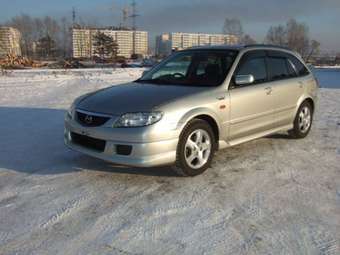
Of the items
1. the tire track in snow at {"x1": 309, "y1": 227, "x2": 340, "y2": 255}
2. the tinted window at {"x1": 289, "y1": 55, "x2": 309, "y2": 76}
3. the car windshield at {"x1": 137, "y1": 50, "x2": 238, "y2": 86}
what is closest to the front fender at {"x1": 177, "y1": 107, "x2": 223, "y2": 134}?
the car windshield at {"x1": 137, "y1": 50, "x2": 238, "y2": 86}

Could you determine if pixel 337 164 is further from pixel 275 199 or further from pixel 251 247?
pixel 251 247

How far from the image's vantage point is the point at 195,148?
15.3 feet

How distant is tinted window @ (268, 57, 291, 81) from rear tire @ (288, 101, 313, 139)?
0.70 m


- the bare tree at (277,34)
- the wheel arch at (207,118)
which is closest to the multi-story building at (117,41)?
the bare tree at (277,34)

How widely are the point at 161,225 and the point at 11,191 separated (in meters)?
1.79

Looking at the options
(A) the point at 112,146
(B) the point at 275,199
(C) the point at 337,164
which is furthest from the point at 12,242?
(C) the point at 337,164

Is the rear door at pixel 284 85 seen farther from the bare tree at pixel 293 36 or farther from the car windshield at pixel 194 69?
the bare tree at pixel 293 36

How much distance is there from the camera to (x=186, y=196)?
410cm

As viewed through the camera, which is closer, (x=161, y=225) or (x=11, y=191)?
(x=161, y=225)

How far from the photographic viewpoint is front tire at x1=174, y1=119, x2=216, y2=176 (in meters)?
4.50

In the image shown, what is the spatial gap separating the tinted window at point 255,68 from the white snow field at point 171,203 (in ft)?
3.64

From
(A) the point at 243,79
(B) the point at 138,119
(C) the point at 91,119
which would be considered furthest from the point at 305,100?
(C) the point at 91,119

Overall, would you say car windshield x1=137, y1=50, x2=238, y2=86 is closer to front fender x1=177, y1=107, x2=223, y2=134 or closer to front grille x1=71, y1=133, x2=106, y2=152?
front fender x1=177, y1=107, x2=223, y2=134

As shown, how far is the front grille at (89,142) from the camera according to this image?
4.45 meters
